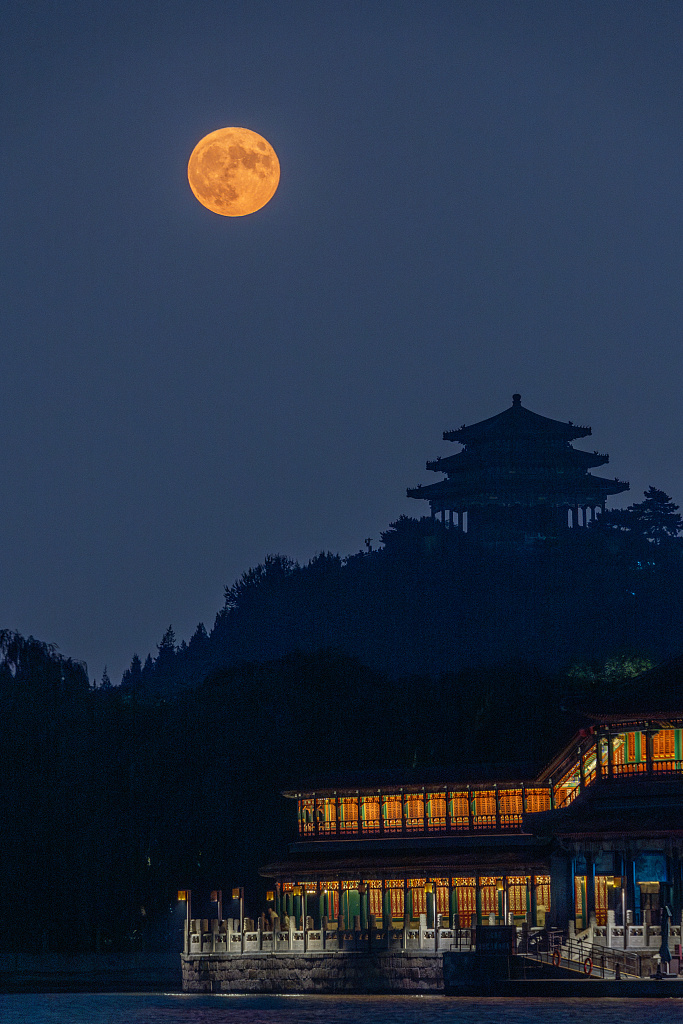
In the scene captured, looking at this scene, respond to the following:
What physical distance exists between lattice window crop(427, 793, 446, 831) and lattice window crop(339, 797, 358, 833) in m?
2.80

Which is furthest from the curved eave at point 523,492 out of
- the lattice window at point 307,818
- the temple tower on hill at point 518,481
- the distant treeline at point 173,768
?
the lattice window at point 307,818

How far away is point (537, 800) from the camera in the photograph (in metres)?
67.9

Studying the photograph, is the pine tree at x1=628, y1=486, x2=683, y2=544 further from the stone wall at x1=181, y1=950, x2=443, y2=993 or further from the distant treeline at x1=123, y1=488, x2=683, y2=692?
the stone wall at x1=181, y1=950, x2=443, y2=993

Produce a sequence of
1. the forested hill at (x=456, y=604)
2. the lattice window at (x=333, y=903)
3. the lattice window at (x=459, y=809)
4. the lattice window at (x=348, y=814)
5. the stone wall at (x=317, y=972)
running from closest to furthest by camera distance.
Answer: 1. the stone wall at (x=317, y=972)
2. the lattice window at (x=459, y=809)
3. the lattice window at (x=333, y=903)
4. the lattice window at (x=348, y=814)
5. the forested hill at (x=456, y=604)

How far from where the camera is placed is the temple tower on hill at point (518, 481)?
17038 centimetres

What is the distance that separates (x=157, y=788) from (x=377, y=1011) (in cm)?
3374

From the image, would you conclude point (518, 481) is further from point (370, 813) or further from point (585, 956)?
point (585, 956)

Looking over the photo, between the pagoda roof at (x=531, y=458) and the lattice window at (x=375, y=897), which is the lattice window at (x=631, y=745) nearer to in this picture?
Result: the lattice window at (x=375, y=897)

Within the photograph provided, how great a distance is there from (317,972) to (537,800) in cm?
1076

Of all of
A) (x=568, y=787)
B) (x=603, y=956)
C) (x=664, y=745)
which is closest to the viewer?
(x=603, y=956)

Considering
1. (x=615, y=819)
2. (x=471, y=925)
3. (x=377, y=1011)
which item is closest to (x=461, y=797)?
(x=471, y=925)

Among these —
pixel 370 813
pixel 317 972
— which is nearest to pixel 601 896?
pixel 317 972

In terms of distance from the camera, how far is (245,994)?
62.4 meters

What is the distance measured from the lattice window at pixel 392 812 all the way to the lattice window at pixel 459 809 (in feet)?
6.01
